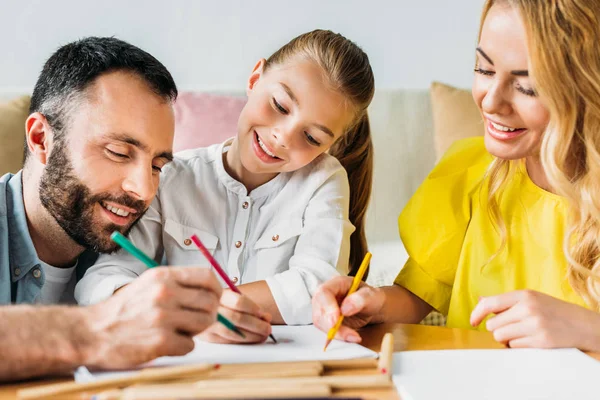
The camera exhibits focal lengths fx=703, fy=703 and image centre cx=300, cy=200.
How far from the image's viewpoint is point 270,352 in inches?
35.0

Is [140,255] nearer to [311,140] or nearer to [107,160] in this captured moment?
[107,160]

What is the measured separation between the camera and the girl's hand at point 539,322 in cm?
93

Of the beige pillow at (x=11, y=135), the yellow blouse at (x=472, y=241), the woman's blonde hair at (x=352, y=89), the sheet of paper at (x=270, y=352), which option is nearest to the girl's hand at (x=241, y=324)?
the sheet of paper at (x=270, y=352)

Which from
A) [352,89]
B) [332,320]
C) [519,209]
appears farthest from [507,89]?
[332,320]

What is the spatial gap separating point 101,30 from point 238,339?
2.04 meters

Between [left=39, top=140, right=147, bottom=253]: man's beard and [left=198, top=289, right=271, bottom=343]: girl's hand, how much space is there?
32cm

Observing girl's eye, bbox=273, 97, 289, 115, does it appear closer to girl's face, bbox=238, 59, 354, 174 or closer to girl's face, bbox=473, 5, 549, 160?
girl's face, bbox=238, 59, 354, 174

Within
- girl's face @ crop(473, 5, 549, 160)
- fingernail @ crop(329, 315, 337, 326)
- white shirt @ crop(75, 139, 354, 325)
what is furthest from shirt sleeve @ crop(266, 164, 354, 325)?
girl's face @ crop(473, 5, 549, 160)

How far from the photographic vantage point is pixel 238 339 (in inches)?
37.0

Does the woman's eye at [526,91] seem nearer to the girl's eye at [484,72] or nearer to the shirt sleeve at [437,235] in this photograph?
the girl's eye at [484,72]

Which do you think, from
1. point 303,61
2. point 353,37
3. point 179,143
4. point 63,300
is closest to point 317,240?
point 303,61

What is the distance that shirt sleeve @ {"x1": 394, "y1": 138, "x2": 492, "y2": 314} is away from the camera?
4.58ft

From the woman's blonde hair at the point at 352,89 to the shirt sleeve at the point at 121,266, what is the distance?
436mm

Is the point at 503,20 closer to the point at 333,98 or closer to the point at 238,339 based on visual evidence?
the point at 333,98
